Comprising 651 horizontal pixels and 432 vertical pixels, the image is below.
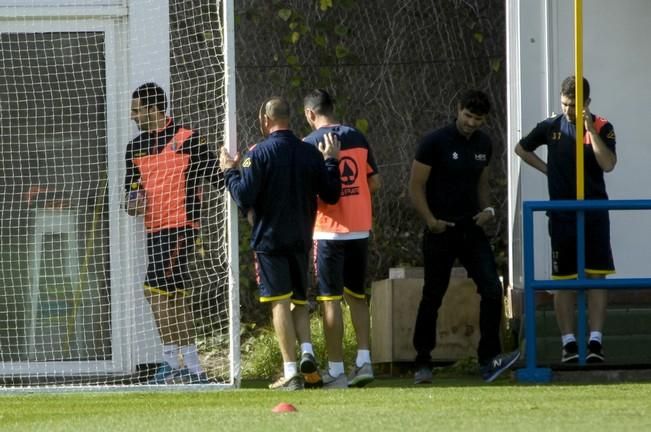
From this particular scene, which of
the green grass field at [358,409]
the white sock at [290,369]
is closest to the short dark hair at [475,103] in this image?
the green grass field at [358,409]

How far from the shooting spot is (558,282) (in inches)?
372

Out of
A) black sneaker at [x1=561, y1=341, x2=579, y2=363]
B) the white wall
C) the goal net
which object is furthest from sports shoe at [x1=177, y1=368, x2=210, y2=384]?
the white wall

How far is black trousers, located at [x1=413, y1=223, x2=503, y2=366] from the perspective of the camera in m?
9.82

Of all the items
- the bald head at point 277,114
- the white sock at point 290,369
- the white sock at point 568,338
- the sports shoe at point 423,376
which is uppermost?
the bald head at point 277,114

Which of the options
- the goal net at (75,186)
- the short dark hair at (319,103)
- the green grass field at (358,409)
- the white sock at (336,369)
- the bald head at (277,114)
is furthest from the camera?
the goal net at (75,186)

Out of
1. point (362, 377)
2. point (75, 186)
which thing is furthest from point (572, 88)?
point (75, 186)

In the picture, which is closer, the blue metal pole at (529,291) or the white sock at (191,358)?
the blue metal pole at (529,291)

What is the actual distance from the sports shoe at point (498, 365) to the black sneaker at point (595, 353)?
1.53 feet

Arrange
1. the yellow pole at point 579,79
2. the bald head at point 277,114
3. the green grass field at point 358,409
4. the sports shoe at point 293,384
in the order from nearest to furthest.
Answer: the green grass field at point 358,409 < the sports shoe at point 293,384 < the bald head at point 277,114 < the yellow pole at point 579,79

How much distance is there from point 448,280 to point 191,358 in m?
1.81

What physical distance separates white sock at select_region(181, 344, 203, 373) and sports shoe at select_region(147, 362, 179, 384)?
0.09 meters

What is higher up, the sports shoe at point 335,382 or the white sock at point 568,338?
the white sock at point 568,338

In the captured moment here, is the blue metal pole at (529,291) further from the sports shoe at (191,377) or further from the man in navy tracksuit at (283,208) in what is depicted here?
the sports shoe at (191,377)

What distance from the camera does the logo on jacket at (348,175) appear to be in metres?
9.65
